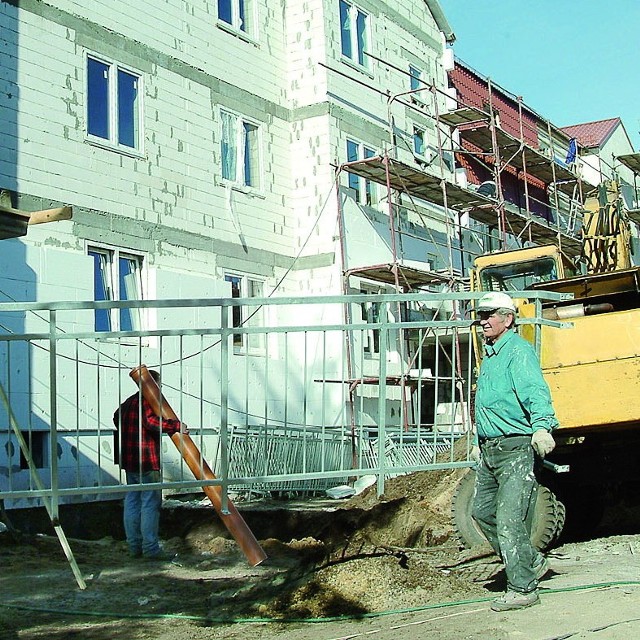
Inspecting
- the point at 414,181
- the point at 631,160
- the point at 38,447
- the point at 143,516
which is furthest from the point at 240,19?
the point at 631,160

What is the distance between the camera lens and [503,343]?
6.01 metres

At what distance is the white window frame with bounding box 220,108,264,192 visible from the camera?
16.3 metres

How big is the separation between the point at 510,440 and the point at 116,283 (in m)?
8.98

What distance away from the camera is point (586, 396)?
7629 millimetres

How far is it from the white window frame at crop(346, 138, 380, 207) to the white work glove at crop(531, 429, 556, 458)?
13128mm

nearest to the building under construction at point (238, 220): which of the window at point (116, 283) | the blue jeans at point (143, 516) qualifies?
the window at point (116, 283)

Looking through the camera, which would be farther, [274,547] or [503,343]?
[274,547]

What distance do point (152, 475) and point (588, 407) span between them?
4156 millimetres

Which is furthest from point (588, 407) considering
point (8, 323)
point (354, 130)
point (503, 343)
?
point (354, 130)

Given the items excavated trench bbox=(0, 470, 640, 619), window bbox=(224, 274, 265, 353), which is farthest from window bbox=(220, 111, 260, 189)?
excavated trench bbox=(0, 470, 640, 619)

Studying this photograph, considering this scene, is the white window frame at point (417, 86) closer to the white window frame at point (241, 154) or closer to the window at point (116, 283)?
the white window frame at point (241, 154)

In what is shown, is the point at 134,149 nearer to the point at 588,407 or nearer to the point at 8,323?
the point at 8,323

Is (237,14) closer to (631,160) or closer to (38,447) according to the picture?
(38,447)

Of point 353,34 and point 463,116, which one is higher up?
point 353,34
